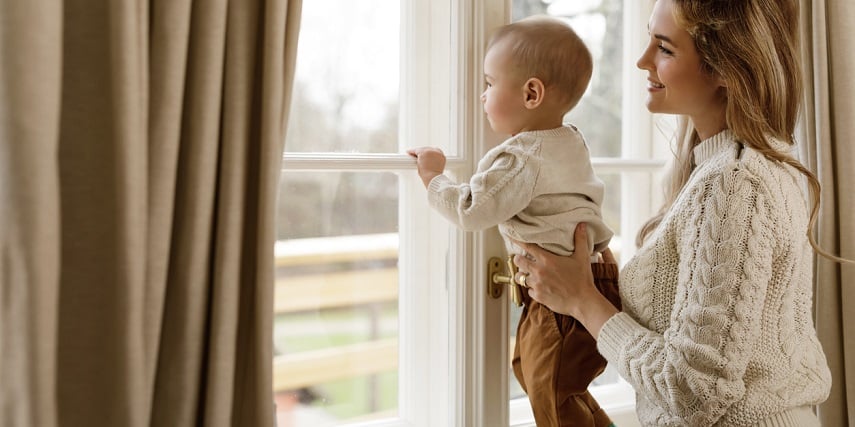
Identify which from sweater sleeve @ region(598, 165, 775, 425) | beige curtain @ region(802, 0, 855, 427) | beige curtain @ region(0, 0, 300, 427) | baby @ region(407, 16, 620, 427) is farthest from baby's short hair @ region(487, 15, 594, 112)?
beige curtain @ region(802, 0, 855, 427)

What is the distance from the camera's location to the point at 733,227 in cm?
114

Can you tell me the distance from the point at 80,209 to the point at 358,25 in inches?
31.4

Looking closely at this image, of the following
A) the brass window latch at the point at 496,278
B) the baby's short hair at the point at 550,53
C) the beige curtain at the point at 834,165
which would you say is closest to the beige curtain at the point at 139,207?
the baby's short hair at the point at 550,53

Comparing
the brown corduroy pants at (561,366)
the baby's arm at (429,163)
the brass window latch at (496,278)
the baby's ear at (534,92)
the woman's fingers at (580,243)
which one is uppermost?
the baby's ear at (534,92)

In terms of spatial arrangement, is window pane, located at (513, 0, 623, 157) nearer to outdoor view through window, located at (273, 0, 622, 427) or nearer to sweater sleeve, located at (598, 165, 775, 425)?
outdoor view through window, located at (273, 0, 622, 427)

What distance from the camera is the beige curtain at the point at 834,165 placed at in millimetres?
1743

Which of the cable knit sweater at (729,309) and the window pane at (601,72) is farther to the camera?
the window pane at (601,72)

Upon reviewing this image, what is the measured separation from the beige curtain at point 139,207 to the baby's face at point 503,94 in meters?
0.43

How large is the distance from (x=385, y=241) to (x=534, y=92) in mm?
527

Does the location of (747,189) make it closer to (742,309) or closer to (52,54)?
(742,309)

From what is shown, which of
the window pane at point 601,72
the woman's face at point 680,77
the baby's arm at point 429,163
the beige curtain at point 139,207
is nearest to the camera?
the beige curtain at point 139,207

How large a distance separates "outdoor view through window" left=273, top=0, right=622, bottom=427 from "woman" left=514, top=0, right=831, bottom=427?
47 cm

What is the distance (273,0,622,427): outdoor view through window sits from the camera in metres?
1.53

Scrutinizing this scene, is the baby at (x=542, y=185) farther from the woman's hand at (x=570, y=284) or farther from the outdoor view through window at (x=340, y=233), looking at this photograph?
the outdoor view through window at (x=340, y=233)
